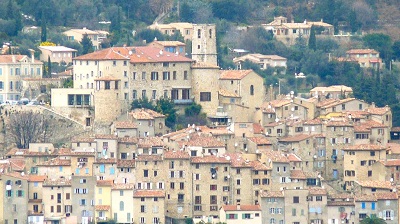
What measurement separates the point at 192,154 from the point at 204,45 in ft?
44.9

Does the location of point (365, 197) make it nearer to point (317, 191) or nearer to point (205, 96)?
point (317, 191)

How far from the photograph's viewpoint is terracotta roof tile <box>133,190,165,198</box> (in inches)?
3782

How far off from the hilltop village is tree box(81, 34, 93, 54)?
8.18 meters

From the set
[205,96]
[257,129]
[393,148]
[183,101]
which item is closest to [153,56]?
[183,101]

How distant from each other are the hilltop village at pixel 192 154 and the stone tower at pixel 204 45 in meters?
0.27

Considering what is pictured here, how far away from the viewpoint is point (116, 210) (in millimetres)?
96438

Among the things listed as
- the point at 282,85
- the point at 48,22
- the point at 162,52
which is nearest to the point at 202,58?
the point at 162,52

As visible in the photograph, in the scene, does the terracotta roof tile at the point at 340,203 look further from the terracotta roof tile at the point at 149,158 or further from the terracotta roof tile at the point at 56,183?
the terracotta roof tile at the point at 56,183

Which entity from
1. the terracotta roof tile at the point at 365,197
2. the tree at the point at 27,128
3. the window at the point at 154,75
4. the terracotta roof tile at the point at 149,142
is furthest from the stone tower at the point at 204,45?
the terracotta roof tile at the point at 365,197

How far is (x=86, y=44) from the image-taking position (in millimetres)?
120938

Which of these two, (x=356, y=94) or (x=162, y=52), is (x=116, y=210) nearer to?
(x=162, y=52)

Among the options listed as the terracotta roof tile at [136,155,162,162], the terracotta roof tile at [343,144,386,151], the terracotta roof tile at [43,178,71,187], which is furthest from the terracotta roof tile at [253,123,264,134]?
the terracotta roof tile at [43,178,71,187]

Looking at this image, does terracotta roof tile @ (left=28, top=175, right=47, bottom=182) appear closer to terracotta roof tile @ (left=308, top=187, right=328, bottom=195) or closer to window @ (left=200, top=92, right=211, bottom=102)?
terracotta roof tile @ (left=308, top=187, right=328, bottom=195)

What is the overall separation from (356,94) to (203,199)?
17.9 m
